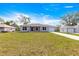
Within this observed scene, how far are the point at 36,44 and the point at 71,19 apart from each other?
1.11 m

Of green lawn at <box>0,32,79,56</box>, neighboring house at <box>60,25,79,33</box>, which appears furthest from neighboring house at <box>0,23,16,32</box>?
neighboring house at <box>60,25,79,33</box>

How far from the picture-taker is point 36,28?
21.6ft

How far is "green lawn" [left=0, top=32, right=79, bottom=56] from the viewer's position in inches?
243

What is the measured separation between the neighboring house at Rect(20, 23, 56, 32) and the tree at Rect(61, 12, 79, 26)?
36cm

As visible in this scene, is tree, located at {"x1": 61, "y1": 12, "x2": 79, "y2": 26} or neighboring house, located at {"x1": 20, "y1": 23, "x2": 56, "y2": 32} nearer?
tree, located at {"x1": 61, "y1": 12, "x2": 79, "y2": 26}

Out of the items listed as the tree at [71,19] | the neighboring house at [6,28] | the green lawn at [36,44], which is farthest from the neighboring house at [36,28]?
the tree at [71,19]

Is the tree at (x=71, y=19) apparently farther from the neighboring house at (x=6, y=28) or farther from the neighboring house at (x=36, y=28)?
the neighboring house at (x=6, y=28)

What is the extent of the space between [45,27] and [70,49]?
2.86ft

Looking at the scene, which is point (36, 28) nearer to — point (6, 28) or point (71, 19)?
point (6, 28)

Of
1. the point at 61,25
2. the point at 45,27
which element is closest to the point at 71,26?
the point at 61,25

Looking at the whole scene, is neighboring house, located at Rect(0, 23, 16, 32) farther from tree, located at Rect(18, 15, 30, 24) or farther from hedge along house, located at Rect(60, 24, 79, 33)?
hedge along house, located at Rect(60, 24, 79, 33)

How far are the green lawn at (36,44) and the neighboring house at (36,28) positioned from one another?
0.36 ft

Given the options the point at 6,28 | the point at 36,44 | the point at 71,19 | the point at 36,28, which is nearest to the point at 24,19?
the point at 36,28

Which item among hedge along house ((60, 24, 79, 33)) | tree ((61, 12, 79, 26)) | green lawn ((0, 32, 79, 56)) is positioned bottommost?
green lawn ((0, 32, 79, 56))
